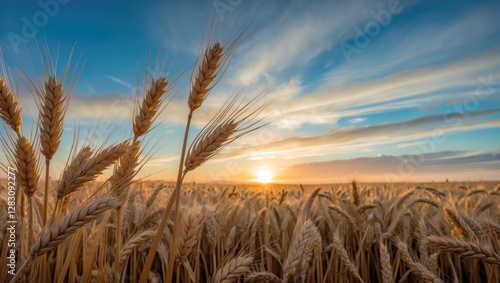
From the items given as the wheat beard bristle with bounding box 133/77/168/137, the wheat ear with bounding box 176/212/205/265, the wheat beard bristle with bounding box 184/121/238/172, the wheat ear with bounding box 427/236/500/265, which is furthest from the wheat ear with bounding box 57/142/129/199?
the wheat ear with bounding box 427/236/500/265

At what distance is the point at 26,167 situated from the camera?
1.62 meters

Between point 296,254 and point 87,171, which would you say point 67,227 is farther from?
point 296,254

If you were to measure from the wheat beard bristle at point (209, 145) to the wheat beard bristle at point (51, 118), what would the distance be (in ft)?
2.30

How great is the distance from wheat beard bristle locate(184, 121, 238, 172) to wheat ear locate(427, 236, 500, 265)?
137 centimetres

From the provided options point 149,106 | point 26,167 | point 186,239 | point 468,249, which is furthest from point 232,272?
point 468,249

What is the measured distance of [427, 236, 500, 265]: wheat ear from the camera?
1751 mm

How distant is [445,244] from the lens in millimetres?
1837

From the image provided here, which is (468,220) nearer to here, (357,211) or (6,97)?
(357,211)

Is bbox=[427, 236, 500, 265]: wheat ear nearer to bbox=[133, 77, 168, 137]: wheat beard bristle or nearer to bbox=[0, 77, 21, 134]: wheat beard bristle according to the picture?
bbox=[133, 77, 168, 137]: wheat beard bristle

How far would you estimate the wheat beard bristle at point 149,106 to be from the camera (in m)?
1.73

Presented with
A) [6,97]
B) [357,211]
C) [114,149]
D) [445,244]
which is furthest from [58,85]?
[357,211]

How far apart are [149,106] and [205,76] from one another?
14.1 inches

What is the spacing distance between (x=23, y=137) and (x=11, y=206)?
0.71 meters

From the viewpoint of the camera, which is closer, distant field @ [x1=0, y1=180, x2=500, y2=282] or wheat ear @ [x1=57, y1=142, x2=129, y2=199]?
wheat ear @ [x1=57, y1=142, x2=129, y2=199]
